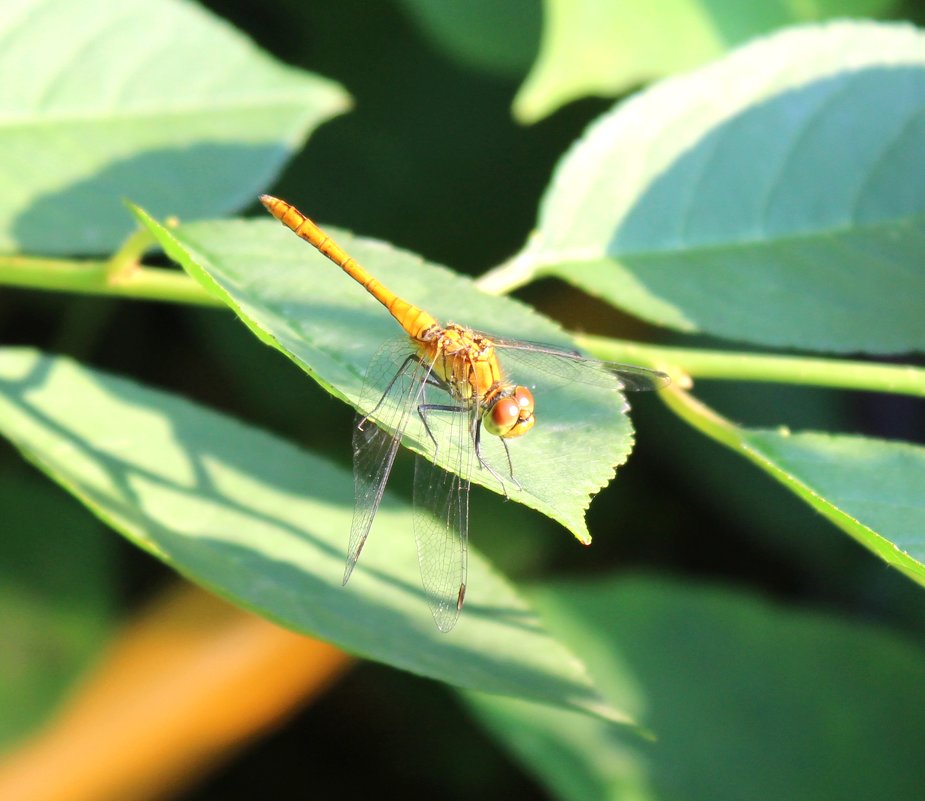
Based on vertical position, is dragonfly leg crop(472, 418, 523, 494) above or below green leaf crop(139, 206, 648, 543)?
below

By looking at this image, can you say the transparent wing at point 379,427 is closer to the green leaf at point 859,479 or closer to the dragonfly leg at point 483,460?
the dragonfly leg at point 483,460

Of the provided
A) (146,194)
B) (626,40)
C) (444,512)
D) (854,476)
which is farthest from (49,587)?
(854,476)

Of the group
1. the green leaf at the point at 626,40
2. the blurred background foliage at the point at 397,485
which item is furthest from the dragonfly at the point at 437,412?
the blurred background foliage at the point at 397,485

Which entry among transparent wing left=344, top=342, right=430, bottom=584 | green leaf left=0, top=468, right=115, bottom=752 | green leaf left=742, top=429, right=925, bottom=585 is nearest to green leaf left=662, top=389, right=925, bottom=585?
green leaf left=742, top=429, right=925, bottom=585

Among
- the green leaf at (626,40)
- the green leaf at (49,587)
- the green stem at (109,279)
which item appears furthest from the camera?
the green leaf at (49,587)

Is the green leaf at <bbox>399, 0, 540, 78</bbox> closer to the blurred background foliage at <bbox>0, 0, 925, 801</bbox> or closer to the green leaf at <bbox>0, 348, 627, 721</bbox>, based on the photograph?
the blurred background foliage at <bbox>0, 0, 925, 801</bbox>

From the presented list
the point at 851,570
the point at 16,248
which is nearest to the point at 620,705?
the point at 851,570
